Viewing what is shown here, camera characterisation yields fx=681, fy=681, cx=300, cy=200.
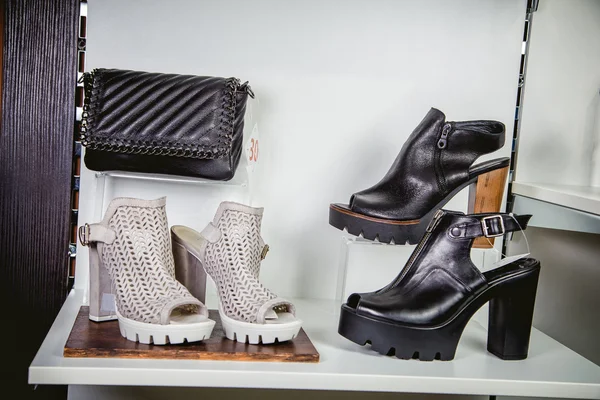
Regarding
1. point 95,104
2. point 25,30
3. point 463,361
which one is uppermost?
point 25,30

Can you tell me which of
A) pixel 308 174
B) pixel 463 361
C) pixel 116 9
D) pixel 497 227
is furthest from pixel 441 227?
pixel 116 9

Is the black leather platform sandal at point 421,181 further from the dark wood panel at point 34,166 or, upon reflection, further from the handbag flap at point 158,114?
the dark wood panel at point 34,166

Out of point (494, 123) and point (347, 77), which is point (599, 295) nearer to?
point (494, 123)

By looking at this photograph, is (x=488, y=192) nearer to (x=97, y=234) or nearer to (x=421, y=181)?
(x=421, y=181)

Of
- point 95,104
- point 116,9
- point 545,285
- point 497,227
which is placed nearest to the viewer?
point 497,227

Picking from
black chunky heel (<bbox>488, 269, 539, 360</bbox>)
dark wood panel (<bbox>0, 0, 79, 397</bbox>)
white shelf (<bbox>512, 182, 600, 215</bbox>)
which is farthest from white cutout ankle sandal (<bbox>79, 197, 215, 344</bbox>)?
white shelf (<bbox>512, 182, 600, 215</bbox>)

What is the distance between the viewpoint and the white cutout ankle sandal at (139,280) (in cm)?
85

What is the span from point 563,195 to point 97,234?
693 mm

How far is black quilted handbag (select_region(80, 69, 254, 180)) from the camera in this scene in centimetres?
104

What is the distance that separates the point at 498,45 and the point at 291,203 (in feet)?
1.57

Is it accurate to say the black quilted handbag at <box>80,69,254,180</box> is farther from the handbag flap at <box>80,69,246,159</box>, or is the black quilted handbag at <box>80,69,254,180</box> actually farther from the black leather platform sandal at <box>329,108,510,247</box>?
the black leather platform sandal at <box>329,108,510,247</box>

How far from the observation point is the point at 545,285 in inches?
51.8

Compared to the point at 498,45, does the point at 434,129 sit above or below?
below

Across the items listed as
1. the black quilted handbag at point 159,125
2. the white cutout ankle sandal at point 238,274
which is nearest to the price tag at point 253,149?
the black quilted handbag at point 159,125
